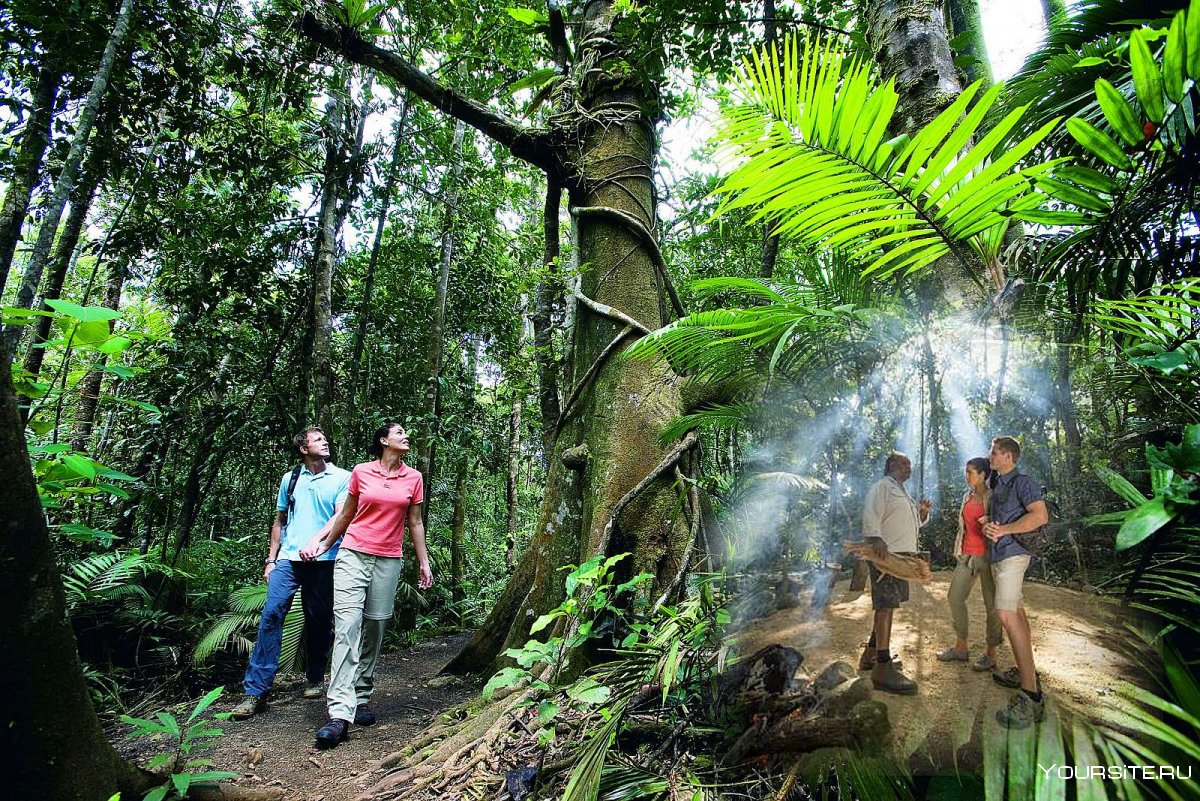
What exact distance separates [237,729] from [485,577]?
620 cm

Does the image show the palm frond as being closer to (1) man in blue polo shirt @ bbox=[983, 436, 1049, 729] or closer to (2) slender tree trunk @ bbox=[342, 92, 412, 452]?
(1) man in blue polo shirt @ bbox=[983, 436, 1049, 729]

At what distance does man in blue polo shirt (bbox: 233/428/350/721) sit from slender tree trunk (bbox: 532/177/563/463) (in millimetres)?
1667

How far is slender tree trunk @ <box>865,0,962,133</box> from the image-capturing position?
1509 mm

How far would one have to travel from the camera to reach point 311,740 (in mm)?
3229

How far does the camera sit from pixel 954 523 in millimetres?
1000

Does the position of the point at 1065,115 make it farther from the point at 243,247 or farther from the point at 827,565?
the point at 243,247

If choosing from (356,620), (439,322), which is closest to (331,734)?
(356,620)

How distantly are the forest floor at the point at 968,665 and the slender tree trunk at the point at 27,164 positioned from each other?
420 centimetres

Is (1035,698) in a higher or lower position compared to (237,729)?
higher

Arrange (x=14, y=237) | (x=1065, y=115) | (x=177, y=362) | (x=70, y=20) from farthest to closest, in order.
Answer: (x=177, y=362)
(x=70, y=20)
(x=14, y=237)
(x=1065, y=115)

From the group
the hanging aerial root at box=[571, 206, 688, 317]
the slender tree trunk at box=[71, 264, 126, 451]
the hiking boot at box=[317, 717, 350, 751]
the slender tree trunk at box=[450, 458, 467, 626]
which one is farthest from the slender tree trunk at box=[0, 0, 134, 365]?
the slender tree trunk at box=[450, 458, 467, 626]

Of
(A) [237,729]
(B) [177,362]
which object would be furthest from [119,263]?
(A) [237,729]

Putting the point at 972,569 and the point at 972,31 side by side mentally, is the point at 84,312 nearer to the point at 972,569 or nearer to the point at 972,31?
the point at 972,569

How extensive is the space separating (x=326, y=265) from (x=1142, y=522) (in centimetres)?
621
